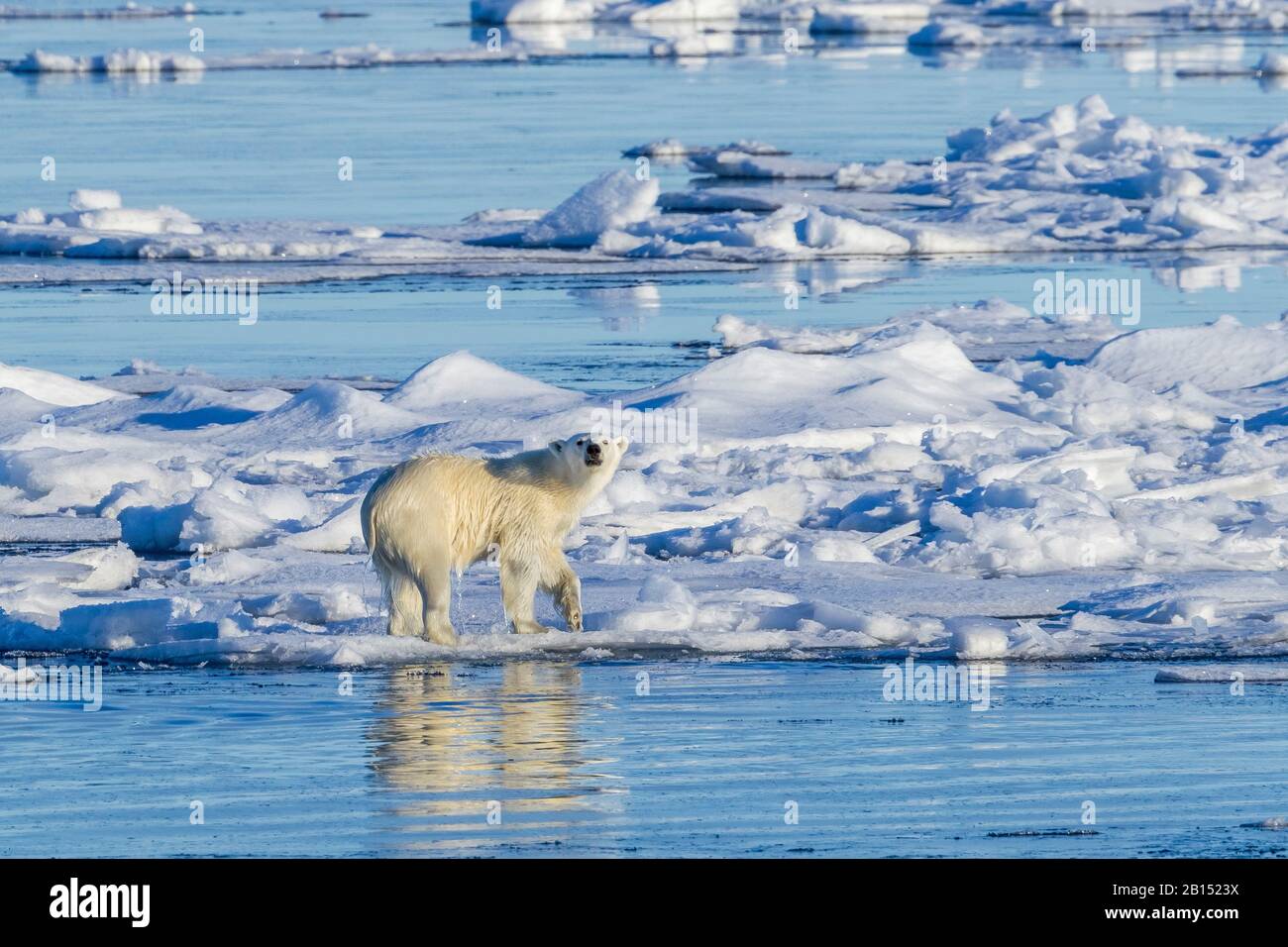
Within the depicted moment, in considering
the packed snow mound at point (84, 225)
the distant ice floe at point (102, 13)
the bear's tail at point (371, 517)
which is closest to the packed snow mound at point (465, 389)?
the bear's tail at point (371, 517)

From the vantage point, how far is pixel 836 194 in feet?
81.2

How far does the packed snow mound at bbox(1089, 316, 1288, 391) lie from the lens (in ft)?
48.1

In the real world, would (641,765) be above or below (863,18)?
below

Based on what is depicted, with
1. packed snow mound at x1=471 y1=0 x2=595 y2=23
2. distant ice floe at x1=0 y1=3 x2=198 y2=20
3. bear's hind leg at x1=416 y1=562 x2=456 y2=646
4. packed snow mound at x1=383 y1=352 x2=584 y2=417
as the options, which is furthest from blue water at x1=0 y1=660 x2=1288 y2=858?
distant ice floe at x1=0 y1=3 x2=198 y2=20

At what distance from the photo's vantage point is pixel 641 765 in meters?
6.80

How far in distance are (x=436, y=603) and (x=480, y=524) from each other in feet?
1.31

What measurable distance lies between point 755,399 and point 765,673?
548 centimetres

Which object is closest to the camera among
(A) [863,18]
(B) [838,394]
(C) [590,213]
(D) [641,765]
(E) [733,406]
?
Result: (D) [641,765]

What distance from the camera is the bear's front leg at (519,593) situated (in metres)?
8.88

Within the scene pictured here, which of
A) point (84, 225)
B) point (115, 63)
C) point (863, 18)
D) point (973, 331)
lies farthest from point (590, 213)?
point (863, 18)

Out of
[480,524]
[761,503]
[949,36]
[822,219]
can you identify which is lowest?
[761,503]

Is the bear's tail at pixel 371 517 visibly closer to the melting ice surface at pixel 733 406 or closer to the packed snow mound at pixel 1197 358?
the melting ice surface at pixel 733 406

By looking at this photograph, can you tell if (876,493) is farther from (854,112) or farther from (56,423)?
(854,112)

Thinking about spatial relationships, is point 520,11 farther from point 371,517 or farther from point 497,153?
point 371,517
